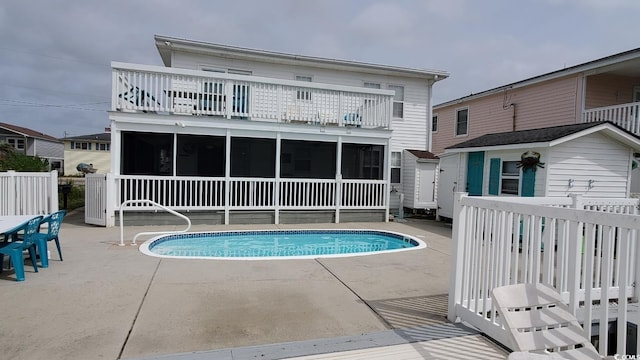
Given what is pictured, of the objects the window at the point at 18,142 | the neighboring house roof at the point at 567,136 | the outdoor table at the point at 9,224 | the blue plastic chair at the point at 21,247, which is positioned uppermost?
the window at the point at 18,142

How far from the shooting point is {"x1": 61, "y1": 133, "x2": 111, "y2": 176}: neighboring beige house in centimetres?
3981

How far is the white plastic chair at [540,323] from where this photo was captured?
7.06 ft

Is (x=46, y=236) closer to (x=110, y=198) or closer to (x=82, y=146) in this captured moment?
(x=110, y=198)

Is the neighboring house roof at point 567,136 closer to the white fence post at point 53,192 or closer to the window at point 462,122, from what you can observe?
the window at point 462,122

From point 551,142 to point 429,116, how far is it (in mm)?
6867

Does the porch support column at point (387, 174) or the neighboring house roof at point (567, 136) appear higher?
the neighboring house roof at point (567, 136)

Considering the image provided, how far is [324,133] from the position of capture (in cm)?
1080

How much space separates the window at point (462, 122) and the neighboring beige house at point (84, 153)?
125 feet

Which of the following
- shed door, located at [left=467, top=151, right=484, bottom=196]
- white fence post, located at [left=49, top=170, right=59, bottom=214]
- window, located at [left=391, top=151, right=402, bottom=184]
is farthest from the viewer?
window, located at [left=391, top=151, right=402, bottom=184]

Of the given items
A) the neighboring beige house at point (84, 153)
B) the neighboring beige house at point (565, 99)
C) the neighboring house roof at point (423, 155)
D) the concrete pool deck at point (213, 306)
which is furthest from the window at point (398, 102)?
the neighboring beige house at point (84, 153)

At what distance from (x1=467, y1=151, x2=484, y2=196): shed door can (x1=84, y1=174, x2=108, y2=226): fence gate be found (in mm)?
10090

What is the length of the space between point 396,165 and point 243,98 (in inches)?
263

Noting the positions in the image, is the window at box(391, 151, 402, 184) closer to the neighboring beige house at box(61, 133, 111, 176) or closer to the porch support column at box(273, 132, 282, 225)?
the porch support column at box(273, 132, 282, 225)

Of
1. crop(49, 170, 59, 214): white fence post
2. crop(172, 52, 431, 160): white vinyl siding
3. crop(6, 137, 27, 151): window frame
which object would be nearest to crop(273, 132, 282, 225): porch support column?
crop(172, 52, 431, 160): white vinyl siding
